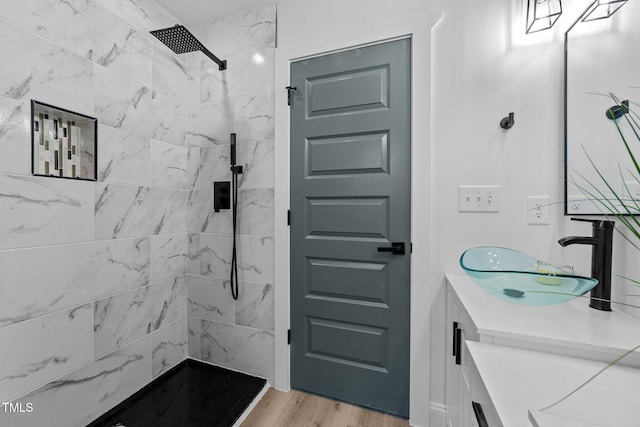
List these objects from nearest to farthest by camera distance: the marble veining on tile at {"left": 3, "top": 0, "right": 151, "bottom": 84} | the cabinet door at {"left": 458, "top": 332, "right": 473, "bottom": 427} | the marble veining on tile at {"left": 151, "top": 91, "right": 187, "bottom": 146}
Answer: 1. the cabinet door at {"left": 458, "top": 332, "right": 473, "bottom": 427}
2. the marble veining on tile at {"left": 3, "top": 0, "right": 151, "bottom": 84}
3. the marble veining on tile at {"left": 151, "top": 91, "right": 187, "bottom": 146}

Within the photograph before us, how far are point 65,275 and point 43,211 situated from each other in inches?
12.9

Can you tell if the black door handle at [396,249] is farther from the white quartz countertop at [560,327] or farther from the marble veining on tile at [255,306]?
the marble veining on tile at [255,306]

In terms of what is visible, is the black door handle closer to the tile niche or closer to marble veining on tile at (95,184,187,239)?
marble veining on tile at (95,184,187,239)

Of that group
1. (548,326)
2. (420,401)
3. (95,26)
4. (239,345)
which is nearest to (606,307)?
(548,326)

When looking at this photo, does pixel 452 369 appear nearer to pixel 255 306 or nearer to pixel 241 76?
pixel 255 306

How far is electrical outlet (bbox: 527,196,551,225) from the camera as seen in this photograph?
134cm

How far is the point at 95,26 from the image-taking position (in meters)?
1.47

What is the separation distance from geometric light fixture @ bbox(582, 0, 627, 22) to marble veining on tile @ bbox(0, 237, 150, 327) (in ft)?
8.62

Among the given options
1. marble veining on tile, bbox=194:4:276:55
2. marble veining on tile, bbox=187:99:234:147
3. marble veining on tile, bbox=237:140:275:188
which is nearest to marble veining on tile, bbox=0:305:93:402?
marble veining on tile, bbox=237:140:275:188

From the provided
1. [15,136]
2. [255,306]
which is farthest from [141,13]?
[255,306]

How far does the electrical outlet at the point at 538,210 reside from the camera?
1.34 metres

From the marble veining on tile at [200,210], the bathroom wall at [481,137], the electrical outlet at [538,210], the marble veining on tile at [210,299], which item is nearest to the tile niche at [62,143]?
the marble veining on tile at [200,210]

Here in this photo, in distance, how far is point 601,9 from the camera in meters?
1.17

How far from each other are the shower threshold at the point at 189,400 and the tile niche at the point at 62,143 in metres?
1.34
